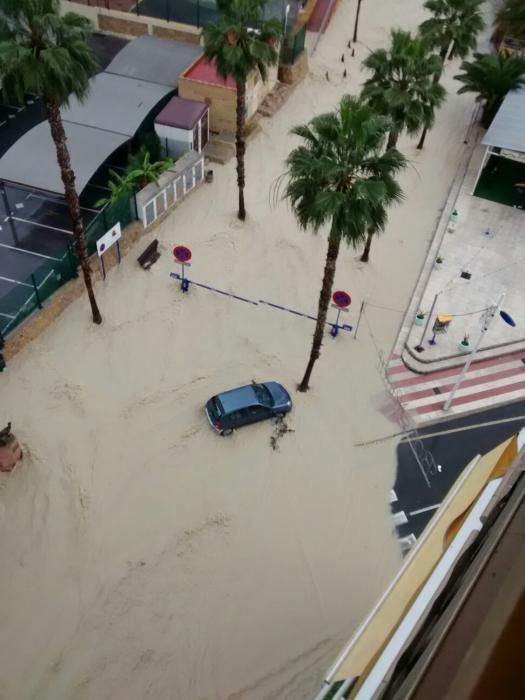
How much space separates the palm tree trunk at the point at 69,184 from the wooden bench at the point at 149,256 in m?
2.72

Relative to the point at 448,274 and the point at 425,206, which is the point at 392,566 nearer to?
the point at 448,274

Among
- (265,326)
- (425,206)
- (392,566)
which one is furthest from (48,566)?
(425,206)

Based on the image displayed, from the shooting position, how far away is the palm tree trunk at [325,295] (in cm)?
1598

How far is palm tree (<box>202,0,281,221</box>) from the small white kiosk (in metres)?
5.65

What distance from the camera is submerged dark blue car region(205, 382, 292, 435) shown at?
18.8m

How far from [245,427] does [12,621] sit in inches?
328

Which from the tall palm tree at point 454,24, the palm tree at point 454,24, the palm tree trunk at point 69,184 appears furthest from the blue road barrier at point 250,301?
the tall palm tree at point 454,24

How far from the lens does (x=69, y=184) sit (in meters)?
18.3

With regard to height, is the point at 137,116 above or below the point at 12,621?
above

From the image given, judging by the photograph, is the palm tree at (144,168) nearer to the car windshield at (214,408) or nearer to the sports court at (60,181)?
the sports court at (60,181)

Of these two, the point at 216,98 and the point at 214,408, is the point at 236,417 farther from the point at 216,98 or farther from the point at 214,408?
the point at 216,98

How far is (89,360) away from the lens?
67.8 ft

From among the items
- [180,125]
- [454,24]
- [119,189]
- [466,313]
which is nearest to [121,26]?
[180,125]

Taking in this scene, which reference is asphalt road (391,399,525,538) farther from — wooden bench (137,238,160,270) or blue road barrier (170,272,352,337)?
wooden bench (137,238,160,270)
